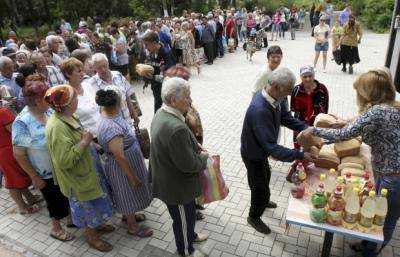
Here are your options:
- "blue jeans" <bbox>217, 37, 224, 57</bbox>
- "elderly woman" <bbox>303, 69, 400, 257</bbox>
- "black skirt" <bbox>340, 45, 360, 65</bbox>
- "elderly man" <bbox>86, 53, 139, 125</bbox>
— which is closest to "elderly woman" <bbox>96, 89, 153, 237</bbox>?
"elderly man" <bbox>86, 53, 139, 125</bbox>

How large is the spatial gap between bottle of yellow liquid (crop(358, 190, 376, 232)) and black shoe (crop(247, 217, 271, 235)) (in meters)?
1.48

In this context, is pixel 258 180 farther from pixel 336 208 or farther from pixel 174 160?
pixel 174 160

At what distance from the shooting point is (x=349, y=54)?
10570mm

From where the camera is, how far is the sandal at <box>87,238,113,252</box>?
4145mm

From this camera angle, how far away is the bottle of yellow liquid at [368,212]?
9.52 feet

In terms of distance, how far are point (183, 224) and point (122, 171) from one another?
2.99 feet

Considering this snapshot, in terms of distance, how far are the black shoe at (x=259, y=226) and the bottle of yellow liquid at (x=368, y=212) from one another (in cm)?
148

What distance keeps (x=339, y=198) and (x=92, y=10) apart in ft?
98.4

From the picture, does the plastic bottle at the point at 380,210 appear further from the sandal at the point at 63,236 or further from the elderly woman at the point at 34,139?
the sandal at the point at 63,236

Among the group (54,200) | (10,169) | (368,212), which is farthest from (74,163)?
(368,212)

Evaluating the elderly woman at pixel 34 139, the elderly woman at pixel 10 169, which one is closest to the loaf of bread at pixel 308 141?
the elderly woman at pixel 34 139

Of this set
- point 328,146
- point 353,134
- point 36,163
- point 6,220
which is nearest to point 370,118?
point 353,134

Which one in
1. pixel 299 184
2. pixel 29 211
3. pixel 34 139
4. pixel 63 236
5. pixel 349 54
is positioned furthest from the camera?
pixel 349 54

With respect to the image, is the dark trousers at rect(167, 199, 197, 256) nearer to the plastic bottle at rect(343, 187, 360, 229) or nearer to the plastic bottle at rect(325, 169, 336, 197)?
the plastic bottle at rect(325, 169, 336, 197)
